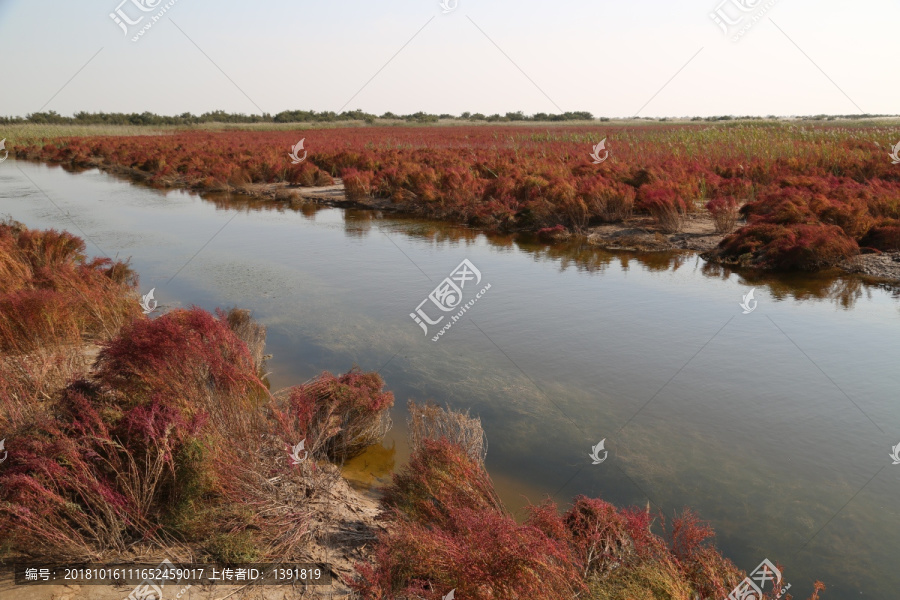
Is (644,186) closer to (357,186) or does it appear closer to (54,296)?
(357,186)

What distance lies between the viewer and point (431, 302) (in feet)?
34.5

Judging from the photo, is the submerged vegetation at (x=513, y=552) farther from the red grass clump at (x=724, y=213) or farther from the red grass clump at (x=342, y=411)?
the red grass clump at (x=724, y=213)

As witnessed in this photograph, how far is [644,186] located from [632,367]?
397 inches

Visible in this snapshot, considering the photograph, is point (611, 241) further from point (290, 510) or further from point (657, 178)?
Result: point (290, 510)

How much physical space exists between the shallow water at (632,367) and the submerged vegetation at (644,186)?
1.62 meters

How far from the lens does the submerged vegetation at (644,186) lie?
A: 41.6 ft

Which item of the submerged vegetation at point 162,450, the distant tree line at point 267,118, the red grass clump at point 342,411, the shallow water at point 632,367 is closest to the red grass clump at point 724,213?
the shallow water at point 632,367

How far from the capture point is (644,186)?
53.9ft

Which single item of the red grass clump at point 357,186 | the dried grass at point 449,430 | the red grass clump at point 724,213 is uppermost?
the red grass clump at point 357,186

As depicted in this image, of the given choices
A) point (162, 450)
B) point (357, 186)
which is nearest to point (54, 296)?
point (162, 450)

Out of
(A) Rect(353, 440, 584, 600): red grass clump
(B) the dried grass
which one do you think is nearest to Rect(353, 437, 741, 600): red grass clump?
(A) Rect(353, 440, 584, 600): red grass clump

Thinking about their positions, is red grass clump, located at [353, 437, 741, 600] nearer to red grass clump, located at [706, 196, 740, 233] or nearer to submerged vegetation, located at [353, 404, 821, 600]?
submerged vegetation, located at [353, 404, 821, 600]

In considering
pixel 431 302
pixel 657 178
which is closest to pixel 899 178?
pixel 657 178

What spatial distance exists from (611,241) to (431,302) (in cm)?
637
